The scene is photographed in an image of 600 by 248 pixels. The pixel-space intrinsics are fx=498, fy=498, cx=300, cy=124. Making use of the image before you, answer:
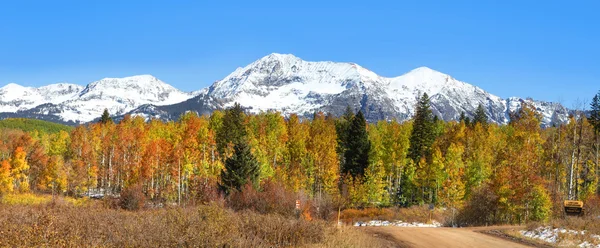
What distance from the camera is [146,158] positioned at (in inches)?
2442

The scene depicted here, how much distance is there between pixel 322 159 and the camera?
59.4 metres

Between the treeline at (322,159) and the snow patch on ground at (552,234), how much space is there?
596 inches

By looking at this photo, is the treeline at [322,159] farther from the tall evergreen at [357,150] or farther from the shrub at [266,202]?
the shrub at [266,202]

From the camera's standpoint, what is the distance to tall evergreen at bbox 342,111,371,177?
207 ft

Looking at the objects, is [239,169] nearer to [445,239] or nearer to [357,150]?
[445,239]

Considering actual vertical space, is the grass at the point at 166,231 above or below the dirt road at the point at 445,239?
above

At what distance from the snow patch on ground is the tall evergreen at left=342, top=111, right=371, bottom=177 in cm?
3738

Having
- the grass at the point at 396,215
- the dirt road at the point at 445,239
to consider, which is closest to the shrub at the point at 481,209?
the grass at the point at 396,215

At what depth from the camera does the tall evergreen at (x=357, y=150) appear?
207 feet

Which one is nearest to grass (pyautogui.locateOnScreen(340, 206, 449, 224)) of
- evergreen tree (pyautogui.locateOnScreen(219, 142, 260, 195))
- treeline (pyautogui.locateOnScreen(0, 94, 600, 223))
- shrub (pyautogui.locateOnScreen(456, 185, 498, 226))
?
treeline (pyautogui.locateOnScreen(0, 94, 600, 223))

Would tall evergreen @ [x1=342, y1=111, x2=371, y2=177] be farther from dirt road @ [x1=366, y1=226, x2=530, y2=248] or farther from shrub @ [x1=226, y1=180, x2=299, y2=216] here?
dirt road @ [x1=366, y1=226, x2=530, y2=248]

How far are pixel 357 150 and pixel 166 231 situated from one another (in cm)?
5222

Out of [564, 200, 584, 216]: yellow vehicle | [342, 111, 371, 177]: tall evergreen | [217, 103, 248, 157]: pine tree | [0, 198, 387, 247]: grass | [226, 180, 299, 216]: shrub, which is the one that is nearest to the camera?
[0, 198, 387, 247]: grass

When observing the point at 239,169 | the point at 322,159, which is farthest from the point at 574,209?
the point at 322,159
